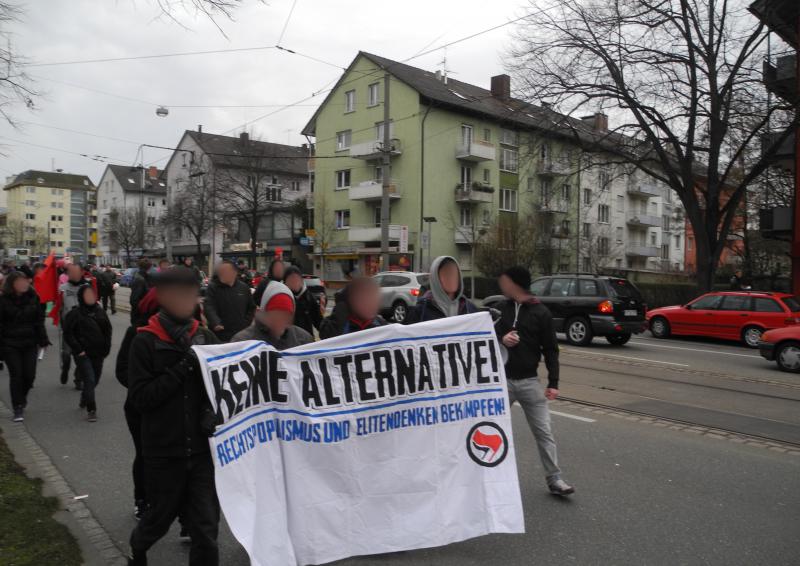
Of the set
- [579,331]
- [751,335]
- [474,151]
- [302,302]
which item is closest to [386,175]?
[579,331]

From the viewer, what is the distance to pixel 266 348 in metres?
3.76

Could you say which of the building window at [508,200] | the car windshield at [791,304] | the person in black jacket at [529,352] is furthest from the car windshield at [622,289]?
the building window at [508,200]

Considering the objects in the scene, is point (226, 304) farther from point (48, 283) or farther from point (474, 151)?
point (474, 151)

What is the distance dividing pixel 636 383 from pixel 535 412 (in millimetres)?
6132

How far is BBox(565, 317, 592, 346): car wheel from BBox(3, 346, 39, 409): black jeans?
12.1 metres

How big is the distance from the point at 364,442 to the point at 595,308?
41.7 feet

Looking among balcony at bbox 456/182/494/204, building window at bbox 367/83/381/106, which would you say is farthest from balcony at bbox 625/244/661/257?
building window at bbox 367/83/381/106

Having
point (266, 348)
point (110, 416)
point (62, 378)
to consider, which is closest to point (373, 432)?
point (266, 348)

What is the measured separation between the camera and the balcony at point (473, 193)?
45.6m

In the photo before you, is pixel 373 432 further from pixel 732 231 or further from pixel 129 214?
pixel 129 214

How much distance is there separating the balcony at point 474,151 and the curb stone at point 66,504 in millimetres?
40615

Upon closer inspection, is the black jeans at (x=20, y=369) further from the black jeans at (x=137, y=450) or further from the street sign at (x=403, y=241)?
the street sign at (x=403, y=241)

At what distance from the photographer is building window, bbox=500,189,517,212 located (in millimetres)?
49188

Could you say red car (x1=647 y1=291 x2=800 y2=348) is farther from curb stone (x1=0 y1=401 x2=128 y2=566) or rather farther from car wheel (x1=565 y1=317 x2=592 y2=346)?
curb stone (x1=0 y1=401 x2=128 y2=566)
